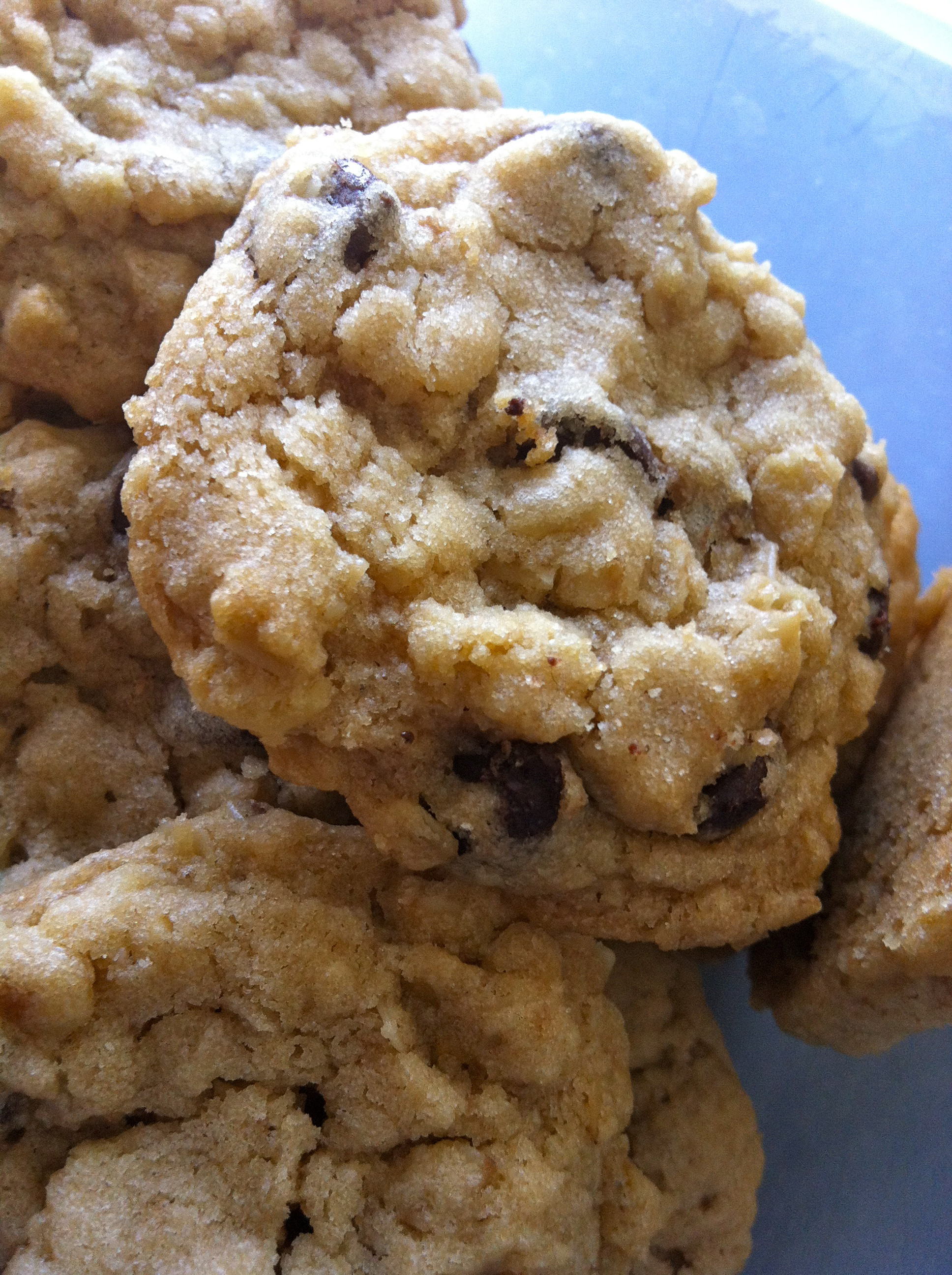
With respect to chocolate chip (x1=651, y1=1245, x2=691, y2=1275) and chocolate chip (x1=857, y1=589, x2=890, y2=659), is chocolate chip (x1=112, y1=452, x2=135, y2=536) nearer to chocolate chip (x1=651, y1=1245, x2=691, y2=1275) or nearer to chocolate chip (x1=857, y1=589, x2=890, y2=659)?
chocolate chip (x1=857, y1=589, x2=890, y2=659)

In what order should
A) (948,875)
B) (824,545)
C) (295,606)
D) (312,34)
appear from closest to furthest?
(295,606), (948,875), (824,545), (312,34)

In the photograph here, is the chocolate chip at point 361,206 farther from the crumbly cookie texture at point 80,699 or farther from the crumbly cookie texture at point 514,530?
the crumbly cookie texture at point 80,699

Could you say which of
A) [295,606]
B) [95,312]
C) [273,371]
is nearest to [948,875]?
[295,606]

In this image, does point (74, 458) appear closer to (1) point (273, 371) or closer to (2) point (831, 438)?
(1) point (273, 371)

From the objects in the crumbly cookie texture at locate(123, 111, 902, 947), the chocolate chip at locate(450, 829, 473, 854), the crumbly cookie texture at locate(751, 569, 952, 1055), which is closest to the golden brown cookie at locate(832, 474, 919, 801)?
the crumbly cookie texture at locate(751, 569, 952, 1055)

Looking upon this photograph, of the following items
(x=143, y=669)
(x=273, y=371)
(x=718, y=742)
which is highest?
(x=273, y=371)

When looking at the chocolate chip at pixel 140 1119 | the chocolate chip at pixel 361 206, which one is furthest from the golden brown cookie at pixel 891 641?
the chocolate chip at pixel 140 1119
